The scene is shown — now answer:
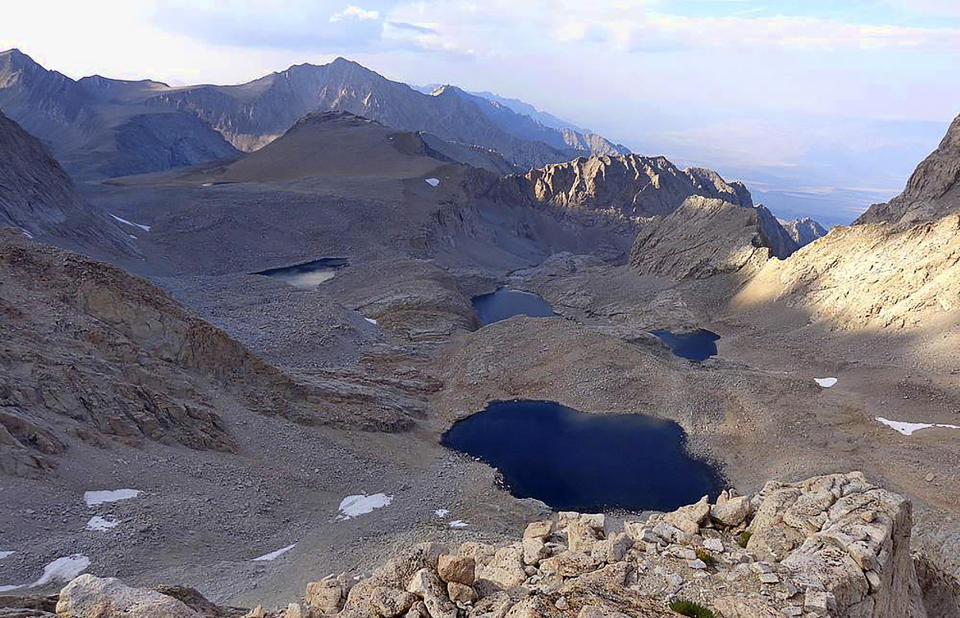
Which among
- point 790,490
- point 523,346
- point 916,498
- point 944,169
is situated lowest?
point 916,498

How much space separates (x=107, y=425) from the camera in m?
31.0

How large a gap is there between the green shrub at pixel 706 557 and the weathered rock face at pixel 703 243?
85.5 metres

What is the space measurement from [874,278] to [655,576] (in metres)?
72.7

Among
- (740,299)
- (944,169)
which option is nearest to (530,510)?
(740,299)

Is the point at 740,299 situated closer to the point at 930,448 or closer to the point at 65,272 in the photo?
the point at 930,448

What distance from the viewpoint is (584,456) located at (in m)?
46.4

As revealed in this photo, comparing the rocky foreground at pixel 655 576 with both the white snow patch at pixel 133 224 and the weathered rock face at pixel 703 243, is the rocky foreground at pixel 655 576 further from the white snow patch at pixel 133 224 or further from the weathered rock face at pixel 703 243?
the white snow patch at pixel 133 224

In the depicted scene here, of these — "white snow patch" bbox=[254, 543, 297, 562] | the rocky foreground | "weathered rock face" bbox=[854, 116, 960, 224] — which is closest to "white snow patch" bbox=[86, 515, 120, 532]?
"white snow patch" bbox=[254, 543, 297, 562]

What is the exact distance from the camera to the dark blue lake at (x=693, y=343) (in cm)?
7538

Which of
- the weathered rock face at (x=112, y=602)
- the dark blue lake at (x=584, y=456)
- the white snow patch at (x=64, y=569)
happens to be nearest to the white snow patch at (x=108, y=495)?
the white snow patch at (x=64, y=569)

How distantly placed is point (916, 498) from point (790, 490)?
2784cm

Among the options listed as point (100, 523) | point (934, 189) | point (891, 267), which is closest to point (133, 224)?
point (100, 523)

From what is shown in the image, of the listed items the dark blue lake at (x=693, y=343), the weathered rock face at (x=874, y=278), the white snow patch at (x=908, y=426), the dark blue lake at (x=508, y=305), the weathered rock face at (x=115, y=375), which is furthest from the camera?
the dark blue lake at (x=508, y=305)

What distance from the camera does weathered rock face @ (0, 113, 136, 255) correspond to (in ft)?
241
